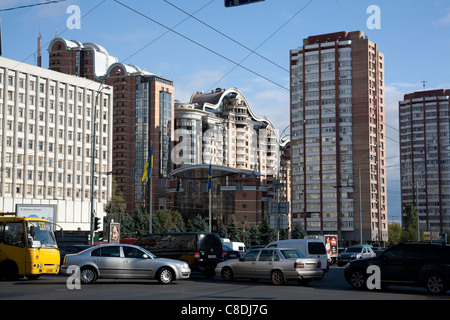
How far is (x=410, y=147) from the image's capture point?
149875mm

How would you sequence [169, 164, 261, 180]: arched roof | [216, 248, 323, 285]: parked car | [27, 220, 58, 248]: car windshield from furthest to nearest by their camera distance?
[169, 164, 261, 180]: arched roof, [27, 220, 58, 248]: car windshield, [216, 248, 323, 285]: parked car

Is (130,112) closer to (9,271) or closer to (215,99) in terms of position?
(215,99)

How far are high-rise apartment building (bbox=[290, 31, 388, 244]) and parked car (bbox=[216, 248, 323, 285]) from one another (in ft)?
294

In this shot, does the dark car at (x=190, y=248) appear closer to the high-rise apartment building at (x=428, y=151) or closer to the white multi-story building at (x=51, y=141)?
the white multi-story building at (x=51, y=141)

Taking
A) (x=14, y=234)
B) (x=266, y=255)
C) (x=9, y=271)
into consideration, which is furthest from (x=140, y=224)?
(x=266, y=255)

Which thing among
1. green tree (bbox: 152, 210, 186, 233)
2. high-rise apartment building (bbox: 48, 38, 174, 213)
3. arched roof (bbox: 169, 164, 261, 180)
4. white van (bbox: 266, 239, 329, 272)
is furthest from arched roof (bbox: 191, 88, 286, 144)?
white van (bbox: 266, 239, 329, 272)

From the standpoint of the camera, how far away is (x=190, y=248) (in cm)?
2505

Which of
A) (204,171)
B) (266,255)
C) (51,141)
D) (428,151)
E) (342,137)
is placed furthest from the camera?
(428,151)

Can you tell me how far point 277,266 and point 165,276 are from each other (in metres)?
4.06

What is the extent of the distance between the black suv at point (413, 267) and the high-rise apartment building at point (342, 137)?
9143 centimetres

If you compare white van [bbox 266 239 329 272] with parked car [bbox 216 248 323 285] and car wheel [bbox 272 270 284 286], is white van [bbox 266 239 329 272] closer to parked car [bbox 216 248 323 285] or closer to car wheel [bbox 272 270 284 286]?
parked car [bbox 216 248 323 285]

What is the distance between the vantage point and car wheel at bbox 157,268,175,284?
2064 cm
